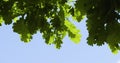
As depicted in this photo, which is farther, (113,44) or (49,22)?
(49,22)

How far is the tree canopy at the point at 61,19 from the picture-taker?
3.70 m

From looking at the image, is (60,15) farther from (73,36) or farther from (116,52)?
(116,52)

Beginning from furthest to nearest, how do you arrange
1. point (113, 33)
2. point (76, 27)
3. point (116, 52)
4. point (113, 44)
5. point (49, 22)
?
point (76, 27), point (49, 22), point (116, 52), point (113, 44), point (113, 33)

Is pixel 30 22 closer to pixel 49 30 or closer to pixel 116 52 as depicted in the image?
pixel 49 30

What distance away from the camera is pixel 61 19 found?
4664mm

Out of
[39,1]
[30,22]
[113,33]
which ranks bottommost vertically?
[113,33]

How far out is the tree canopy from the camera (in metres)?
3.70

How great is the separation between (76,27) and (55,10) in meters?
0.46

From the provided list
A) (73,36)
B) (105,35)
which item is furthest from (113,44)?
(73,36)

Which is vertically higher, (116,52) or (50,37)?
(50,37)

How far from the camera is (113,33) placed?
3.66 metres

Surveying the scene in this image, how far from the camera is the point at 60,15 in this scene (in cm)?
472

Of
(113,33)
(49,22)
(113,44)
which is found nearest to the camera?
(113,33)

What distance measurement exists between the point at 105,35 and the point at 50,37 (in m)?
1.27
